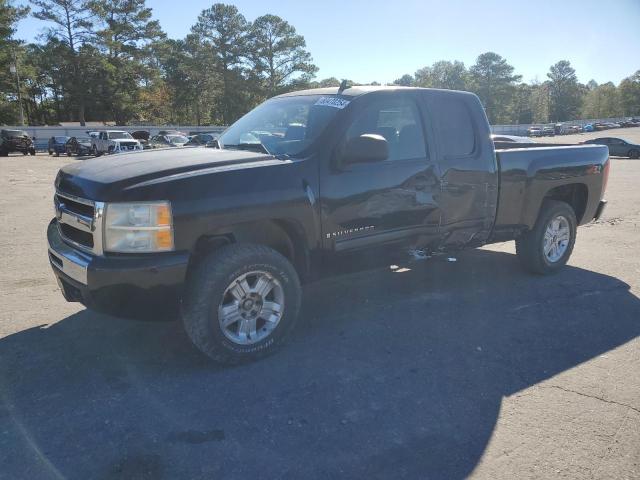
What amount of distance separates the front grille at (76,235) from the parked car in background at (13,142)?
37643 mm

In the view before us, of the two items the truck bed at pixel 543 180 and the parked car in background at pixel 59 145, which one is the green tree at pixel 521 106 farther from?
the truck bed at pixel 543 180

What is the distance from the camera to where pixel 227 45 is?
68.4m

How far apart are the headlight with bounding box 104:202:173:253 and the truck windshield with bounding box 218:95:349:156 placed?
1.18 meters

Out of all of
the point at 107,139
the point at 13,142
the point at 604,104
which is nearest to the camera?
the point at 107,139

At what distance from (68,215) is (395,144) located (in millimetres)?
2669

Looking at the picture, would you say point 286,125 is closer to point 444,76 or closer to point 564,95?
point 444,76

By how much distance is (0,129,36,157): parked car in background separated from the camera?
35.3 meters

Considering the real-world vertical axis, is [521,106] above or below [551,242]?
above

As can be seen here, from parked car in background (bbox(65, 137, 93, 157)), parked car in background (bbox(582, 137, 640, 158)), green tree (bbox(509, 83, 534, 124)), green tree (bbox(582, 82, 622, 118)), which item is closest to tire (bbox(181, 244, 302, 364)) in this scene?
parked car in background (bbox(582, 137, 640, 158))

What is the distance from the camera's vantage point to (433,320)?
15.0ft

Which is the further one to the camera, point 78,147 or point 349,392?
point 78,147

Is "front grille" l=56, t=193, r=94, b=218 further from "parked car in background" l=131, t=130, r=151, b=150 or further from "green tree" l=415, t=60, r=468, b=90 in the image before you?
"green tree" l=415, t=60, r=468, b=90

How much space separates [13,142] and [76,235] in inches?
1503

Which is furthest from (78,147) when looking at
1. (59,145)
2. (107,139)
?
(107,139)
